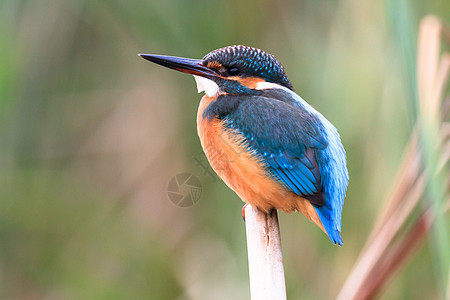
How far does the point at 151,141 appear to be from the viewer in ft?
9.30

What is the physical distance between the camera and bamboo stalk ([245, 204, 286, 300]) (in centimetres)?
133

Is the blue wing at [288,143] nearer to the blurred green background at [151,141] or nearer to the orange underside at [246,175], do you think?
the orange underside at [246,175]

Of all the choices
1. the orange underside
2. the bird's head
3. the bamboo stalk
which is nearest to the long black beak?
the bird's head

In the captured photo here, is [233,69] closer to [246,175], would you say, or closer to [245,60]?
[245,60]

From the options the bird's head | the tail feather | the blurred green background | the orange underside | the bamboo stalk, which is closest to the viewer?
the bamboo stalk

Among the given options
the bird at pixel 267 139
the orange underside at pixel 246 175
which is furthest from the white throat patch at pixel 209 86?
the orange underside at pixel 246 175

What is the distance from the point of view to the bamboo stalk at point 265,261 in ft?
4.38

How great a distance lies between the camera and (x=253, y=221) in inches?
62.0

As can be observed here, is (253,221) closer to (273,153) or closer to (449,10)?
(273,153)

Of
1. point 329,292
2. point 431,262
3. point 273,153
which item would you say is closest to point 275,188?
point 273,153

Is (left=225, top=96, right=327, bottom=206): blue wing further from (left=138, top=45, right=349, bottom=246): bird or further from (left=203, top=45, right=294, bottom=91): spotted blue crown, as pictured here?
(left=203, top=45, right=294, bottom=91): spotted blue crown

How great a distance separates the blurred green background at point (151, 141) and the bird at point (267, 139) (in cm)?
40

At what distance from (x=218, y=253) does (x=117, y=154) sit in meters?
0.73

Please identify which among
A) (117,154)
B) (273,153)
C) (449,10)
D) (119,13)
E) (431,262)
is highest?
(119,13)
